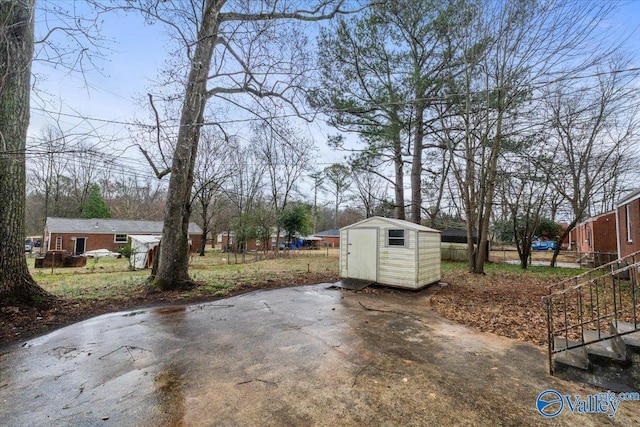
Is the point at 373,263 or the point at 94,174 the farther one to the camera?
the point at 94,174

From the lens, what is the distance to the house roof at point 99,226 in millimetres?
22891

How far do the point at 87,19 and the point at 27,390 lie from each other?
4.31 m

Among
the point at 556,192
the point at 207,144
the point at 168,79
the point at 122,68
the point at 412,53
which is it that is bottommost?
the point at 556,192

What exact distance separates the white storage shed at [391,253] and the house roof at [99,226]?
81.0 feet

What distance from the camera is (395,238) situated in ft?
25.4

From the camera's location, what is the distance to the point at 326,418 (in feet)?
7.41

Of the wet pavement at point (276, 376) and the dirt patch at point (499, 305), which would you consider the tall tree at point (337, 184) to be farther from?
the wet pavement at point (276, 376)

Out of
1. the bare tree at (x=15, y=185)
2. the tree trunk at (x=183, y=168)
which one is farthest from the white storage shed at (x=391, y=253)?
the bare tree at (x=15, y=185)

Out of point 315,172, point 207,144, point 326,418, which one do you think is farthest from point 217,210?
point 326,418

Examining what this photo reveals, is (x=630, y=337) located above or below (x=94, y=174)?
below

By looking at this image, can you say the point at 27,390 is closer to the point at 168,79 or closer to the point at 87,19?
the point at 87,19

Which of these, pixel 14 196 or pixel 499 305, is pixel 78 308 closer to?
pixel 14 196

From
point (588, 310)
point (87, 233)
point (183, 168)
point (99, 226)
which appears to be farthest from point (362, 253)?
point (99, 226)

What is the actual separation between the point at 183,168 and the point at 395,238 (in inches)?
231
